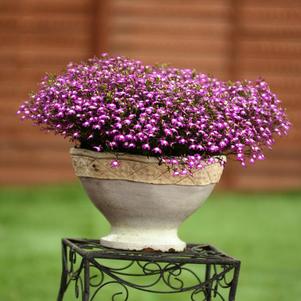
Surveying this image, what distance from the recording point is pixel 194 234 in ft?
21.1

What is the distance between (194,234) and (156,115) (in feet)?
12.5

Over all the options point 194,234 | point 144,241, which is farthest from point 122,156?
point 194,234

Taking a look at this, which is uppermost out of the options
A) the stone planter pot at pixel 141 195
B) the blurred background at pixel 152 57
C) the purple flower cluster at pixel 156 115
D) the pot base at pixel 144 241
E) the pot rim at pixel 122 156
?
the blurred background at pixel 152 57

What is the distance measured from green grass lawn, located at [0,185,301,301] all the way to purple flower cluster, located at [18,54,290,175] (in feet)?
4.71

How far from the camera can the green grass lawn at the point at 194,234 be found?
177 inches

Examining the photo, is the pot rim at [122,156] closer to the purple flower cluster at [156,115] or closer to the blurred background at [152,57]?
the purple flower cluster at [156,115]

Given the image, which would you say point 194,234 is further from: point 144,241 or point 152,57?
point 144,241

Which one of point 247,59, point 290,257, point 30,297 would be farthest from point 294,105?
point 30,297

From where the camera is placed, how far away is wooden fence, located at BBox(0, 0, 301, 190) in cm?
852

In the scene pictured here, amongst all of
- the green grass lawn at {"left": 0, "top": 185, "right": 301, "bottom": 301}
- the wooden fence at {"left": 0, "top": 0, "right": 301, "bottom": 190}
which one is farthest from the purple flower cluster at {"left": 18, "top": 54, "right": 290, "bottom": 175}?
the wooden fence at {"left": 0, "top": 0, "right": 301, "bottom": 190}

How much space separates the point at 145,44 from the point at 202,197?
5.91 m

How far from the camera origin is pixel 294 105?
8953 millimetres

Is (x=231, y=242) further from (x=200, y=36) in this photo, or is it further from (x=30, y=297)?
(x=200, y=36)

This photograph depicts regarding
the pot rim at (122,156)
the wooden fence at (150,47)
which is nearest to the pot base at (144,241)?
the pot rim at (122,156)
